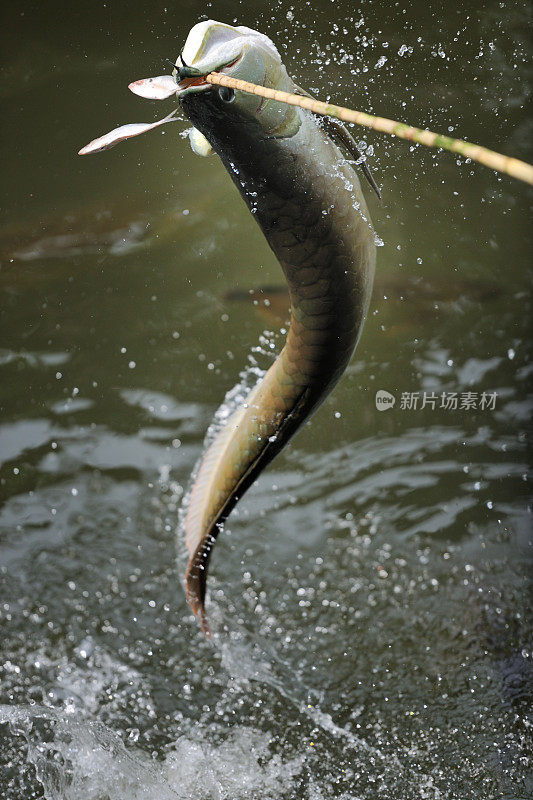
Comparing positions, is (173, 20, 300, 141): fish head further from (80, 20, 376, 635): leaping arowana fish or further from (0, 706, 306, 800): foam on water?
(0, 706, 306, 800): foam on water

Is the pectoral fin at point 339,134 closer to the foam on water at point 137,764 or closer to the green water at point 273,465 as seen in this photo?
the green water at point 273,465

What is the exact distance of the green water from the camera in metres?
1.79

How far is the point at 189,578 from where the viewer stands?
4.18 feet

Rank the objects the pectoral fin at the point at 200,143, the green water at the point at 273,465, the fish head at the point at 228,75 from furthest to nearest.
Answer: the green water at the point at 273,465 < the pectoral fin at the point at 200,143 < the fish head at the point at 228,75

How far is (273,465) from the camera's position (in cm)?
240

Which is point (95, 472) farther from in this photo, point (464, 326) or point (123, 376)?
point (464, 326)

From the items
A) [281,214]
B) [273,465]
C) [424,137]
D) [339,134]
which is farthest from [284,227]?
[273,465]

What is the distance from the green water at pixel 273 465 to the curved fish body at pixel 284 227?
0.73m

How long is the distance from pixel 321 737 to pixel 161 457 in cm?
98

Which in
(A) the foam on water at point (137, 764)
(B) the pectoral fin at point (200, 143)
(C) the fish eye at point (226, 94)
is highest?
(C) the fish eye at point (226, 94)

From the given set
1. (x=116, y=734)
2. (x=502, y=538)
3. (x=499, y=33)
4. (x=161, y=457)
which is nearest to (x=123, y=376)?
(x=161, y=457)

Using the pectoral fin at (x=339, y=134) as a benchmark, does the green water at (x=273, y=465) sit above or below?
below

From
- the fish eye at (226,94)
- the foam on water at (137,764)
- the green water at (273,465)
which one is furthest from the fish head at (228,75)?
the foam on water at (137,764)

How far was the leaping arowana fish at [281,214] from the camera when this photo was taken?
83 cm
